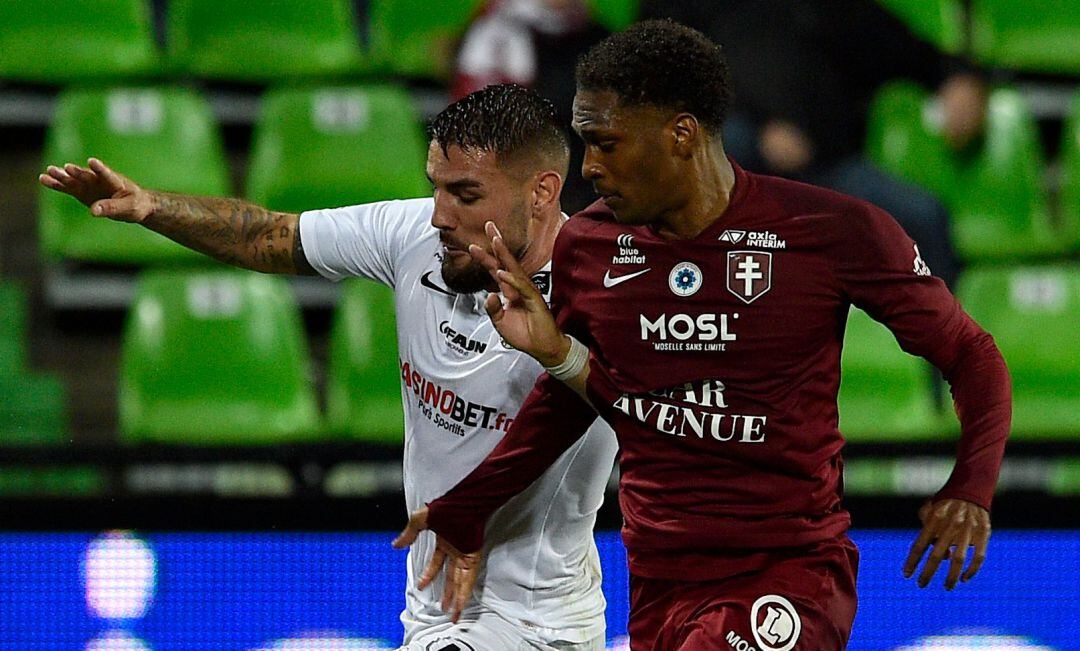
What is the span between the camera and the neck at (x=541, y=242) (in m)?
2.94

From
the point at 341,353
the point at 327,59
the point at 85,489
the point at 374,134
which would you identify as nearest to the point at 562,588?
the point at 85,489

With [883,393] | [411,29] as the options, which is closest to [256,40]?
[411,29]

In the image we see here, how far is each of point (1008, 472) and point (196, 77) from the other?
10.5 feet

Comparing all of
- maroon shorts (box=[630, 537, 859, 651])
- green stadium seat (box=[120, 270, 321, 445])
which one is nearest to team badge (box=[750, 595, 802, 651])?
maroon shorts (box=[630, 537, 859, 651])

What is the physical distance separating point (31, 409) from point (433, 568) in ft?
7.60

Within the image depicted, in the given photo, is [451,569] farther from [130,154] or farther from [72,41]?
[72,41]

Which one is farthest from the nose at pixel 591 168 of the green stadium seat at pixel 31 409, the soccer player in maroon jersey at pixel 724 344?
the green stadium seat at pixel 31 409

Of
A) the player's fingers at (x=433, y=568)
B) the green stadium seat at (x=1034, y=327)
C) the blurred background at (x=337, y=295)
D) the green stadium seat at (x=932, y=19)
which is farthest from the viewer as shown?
the green stadium seat at (x=932, y=19)

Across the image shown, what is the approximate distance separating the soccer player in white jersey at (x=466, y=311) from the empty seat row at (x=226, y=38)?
8.24 ft

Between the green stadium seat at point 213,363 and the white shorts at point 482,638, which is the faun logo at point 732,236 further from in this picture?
the green stadium seat at point 213,363

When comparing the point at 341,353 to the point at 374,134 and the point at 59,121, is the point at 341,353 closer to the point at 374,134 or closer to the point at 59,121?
the point at 374,134

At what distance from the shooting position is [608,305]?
8.91ft

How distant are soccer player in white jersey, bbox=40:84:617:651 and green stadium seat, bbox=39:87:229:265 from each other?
2.25 metres

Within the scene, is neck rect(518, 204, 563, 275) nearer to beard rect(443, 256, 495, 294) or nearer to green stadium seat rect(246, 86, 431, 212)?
beard rect(443, 256, 495, 294)
